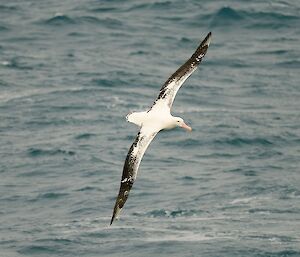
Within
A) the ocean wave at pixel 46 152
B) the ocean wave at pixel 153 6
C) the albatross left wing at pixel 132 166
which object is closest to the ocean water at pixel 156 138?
the ocean wave at pixel 46 152

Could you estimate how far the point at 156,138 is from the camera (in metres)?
41.9

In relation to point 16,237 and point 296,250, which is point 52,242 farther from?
point 296,250

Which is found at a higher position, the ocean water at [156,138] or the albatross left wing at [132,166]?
the albatross left wing at [132,166]

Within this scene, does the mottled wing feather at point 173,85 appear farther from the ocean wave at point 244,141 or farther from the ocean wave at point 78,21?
the ocean wave at point 78,21

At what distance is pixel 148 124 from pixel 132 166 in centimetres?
121

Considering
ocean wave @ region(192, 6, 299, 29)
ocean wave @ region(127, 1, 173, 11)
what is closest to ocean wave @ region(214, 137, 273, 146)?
ocean wave @ region(192, 6, 299, 29)

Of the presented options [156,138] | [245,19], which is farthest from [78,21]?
[156,138]

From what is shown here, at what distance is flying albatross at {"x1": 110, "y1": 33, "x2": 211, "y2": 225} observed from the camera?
25.5m

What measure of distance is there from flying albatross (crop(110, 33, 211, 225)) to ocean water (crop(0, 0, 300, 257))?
8.45 meters

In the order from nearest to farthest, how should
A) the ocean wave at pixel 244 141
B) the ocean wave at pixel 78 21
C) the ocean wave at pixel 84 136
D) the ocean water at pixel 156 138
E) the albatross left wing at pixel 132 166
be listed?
the albatross left wing at pixel 132 166 < the ocean water at pixel 156 138 < the ocean wave at pixel 244 141 < the ocean wave at pixel 84 136 < the ocean wave at pixel 78 21

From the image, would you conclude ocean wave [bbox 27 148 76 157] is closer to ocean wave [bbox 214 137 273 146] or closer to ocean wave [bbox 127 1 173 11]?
ocean wave [bbox 214 137 273 146]

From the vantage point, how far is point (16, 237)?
3547cm

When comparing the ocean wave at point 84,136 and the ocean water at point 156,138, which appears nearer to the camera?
the ocean water at point 156,138

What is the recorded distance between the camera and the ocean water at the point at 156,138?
35.7 m
